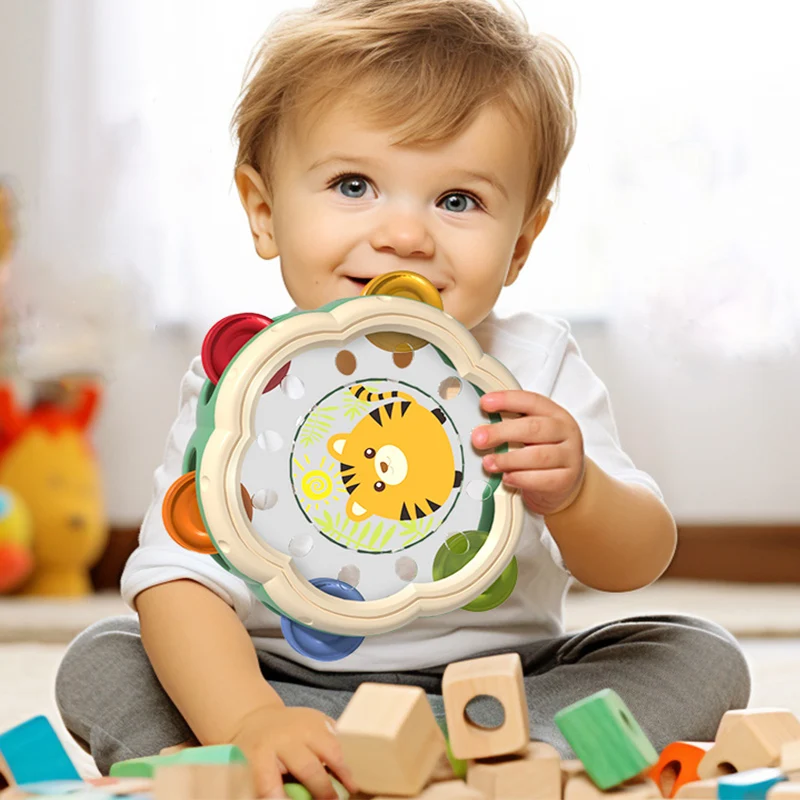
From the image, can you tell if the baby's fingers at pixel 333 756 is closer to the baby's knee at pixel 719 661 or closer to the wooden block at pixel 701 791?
the wooden block at pixel 701 791

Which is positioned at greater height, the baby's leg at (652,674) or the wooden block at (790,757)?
the wooden block at (790,757)

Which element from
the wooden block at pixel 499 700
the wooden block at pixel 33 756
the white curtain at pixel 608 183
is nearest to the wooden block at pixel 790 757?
the wooden block at pixel 499 700

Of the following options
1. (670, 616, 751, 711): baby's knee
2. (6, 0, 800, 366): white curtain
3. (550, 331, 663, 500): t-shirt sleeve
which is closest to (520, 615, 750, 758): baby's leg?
(670, 616, 751, 711): baby's knee

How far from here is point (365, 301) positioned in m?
0.67

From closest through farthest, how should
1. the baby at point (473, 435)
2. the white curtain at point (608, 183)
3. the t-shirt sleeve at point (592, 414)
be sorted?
1. the baby at point (473, 435)
2. the t-shirt sleeve at point (592, 414)
3. the white curtain at point (608, 183)

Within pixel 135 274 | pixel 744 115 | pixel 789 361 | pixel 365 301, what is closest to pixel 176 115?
pixel 135 274

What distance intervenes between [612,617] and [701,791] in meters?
1.06

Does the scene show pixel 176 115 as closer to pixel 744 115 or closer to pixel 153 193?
pixel 153 193

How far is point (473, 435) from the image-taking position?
68cm

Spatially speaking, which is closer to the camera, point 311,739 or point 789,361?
point 311,739

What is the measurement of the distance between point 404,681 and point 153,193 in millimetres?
1340

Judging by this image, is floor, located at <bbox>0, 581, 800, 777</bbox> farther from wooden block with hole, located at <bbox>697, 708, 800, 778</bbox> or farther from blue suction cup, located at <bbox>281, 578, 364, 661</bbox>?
wooden block with hole, located at <bbox>697, 708, 800, 778</bbox>

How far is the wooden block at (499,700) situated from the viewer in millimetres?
577

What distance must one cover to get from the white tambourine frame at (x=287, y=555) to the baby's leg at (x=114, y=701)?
0.19 metres
